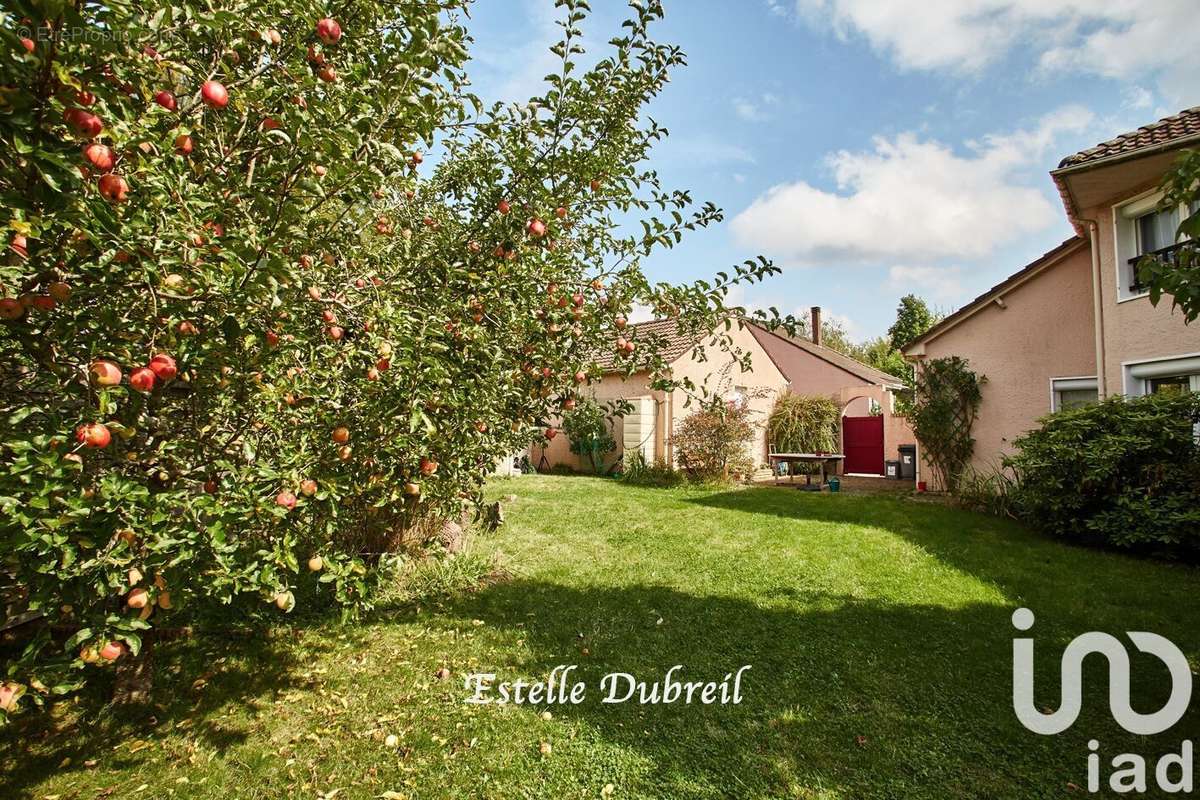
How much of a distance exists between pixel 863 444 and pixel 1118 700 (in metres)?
15.4

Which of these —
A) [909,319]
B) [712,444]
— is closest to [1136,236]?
[712,444]

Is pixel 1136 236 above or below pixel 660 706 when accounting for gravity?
above

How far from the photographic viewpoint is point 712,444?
13.3 meters

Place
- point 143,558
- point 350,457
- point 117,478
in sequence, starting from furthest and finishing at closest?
point 350,457 < point 143,558 < point 117,478

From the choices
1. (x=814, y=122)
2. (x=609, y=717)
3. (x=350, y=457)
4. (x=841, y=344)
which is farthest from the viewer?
(x=841, y=344)

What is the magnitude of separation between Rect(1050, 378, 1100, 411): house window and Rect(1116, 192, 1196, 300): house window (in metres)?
2.13

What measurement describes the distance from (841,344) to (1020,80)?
127ft

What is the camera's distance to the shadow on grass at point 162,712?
2967 mm

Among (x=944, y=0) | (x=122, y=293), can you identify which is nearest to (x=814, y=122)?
(x=944, y=0)

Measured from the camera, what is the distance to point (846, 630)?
4.61 metres

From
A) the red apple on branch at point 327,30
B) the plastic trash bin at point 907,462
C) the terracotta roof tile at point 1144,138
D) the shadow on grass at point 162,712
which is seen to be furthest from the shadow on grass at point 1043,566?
the red apple on branch at point 327,30

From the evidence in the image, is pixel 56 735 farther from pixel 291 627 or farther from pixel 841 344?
pixel 841 344

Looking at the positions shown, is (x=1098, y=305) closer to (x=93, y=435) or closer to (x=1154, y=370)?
(x=1154, y=370)

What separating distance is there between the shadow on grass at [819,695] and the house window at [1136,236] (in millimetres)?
7138
